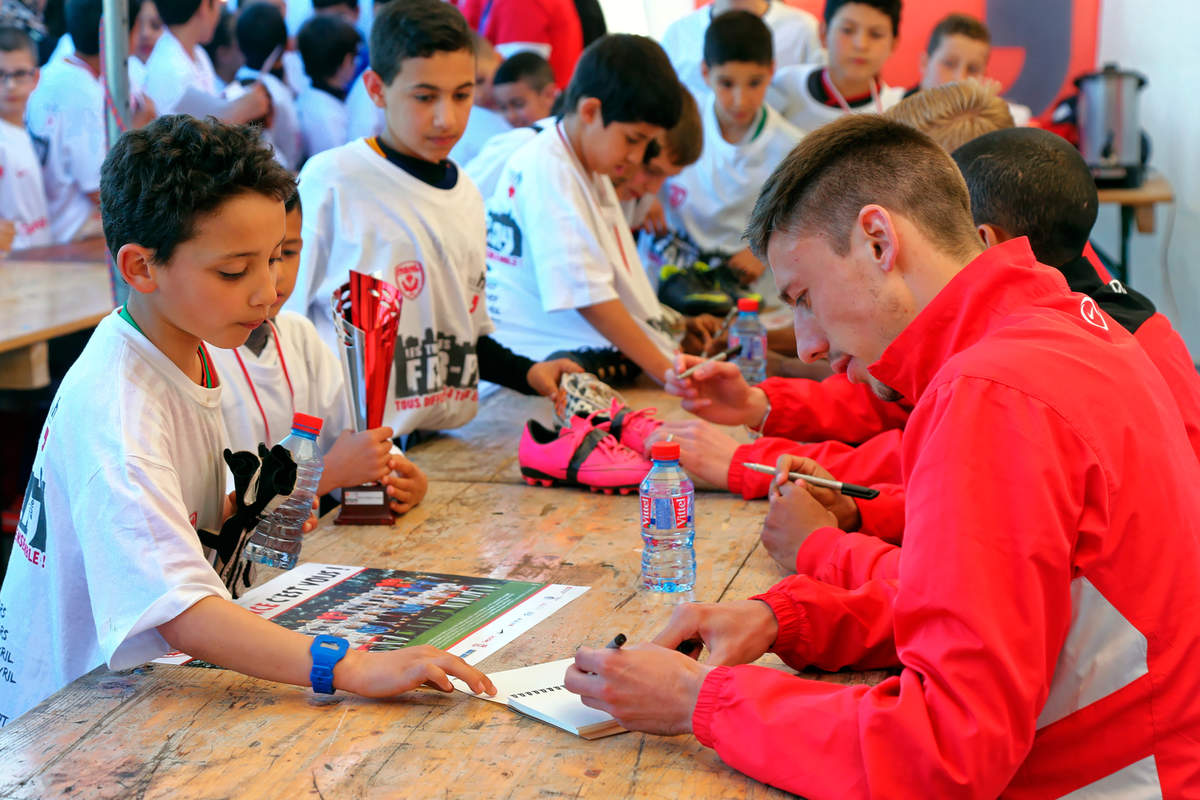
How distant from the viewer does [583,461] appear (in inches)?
84.7

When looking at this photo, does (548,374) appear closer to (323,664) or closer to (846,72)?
(323,664)

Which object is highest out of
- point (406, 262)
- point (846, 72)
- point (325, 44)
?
point (325, 44)

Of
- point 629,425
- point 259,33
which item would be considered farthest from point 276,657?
point 259,33

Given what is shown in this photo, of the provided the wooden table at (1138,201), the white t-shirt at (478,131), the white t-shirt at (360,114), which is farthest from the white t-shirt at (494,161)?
the wooden table at (1138,201)

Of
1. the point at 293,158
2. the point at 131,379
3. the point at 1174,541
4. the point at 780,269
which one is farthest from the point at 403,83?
the point at 293,158

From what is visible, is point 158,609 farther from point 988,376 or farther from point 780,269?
point 988,376

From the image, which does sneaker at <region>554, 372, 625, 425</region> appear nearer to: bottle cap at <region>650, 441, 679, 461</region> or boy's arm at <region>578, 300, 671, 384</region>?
boy's arm at <region>578, 300, 671, 384</region>

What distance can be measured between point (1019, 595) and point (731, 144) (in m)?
3.61

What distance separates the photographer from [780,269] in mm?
1307

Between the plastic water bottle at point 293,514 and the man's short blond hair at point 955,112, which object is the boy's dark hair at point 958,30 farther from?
the plastic water bottle at point 293,514

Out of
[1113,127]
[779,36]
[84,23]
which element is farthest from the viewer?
[1113,127]

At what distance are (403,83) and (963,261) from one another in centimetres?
168

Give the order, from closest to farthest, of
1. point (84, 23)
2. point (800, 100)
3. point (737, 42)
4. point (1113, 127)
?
point (737, 42), point (800, 100), point (84, 23), point (1113, 127)

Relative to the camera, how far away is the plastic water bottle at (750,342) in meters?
3.15
